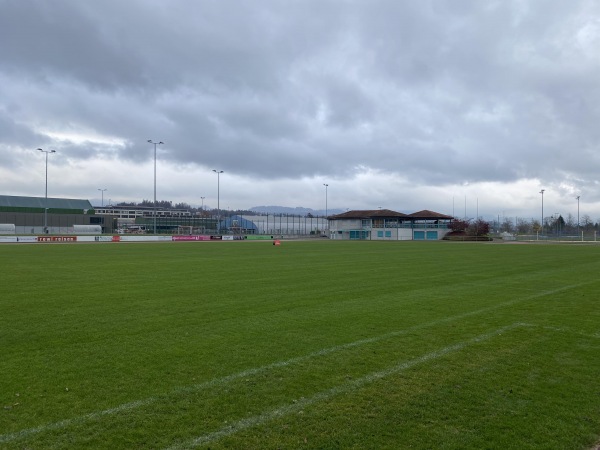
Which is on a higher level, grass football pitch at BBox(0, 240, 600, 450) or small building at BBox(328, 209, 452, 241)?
small building at BBox(328, 209, 452, 241)

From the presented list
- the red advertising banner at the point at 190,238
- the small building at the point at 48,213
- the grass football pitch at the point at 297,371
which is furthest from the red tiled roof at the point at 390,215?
the grass football pitch at the point at 297,371

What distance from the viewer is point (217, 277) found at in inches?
741

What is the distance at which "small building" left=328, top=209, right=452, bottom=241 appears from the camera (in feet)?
325

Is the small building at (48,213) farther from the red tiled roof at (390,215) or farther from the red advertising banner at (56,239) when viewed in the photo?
the red tiled roof at (390,215)

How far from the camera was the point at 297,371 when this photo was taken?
666 centimetres

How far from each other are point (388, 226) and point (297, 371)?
98.9 meters

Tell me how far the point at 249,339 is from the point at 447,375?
3665 mm

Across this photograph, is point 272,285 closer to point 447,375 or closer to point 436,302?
point 436,302

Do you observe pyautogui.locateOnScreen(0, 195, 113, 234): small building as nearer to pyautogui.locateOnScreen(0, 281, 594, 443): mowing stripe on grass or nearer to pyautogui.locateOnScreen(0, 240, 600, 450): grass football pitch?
pyautogui.locateOnScreen(0, 240, 600, 450): grass football pitch

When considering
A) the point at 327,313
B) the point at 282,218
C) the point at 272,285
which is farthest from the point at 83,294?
the point at 282,218

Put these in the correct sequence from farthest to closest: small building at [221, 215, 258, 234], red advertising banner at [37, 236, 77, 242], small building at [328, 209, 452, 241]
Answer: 1. small building at [221, 215, 258, 234]
2. small building at [328, 209, 452, 241]
3. red advertising banner at [37, 236, 77, 242]

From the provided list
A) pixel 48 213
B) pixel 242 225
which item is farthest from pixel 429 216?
pixel 48 213

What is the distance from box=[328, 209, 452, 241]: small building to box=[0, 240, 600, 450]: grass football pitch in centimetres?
8720

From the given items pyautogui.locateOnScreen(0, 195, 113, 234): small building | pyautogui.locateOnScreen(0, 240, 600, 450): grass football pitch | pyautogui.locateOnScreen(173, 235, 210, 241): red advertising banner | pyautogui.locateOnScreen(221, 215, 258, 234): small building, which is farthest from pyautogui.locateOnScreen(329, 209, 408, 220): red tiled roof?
pyautogui.locateOnScreen(0, 240, 600, 450): grass football pitch
